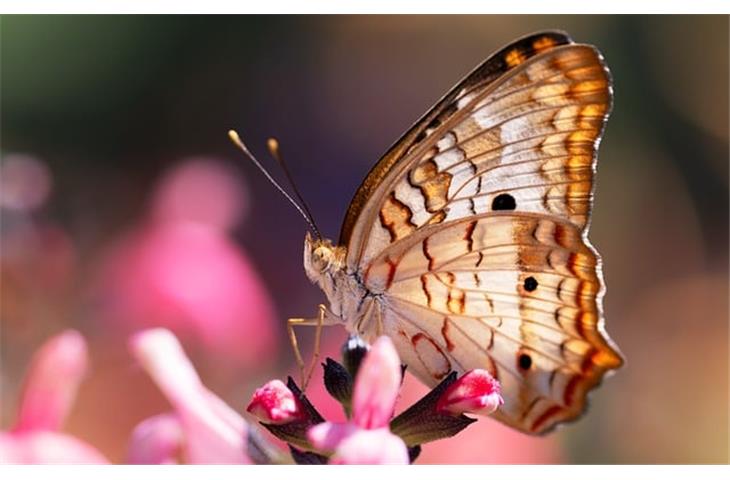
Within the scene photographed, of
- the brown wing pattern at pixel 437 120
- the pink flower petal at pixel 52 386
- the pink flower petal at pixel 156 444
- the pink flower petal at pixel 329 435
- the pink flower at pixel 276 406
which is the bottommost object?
the pink flower at pixel 276 406

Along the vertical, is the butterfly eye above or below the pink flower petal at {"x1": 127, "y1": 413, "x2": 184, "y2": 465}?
above

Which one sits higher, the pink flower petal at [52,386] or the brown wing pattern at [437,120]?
the brown wing pattern at [437,120]

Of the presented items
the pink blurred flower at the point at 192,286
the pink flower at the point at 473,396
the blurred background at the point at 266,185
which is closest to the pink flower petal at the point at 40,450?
the pink flower at the point at 473,396

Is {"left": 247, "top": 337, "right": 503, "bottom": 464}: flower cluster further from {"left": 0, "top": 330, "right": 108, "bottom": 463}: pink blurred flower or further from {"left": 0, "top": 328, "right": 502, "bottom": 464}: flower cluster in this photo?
{"left": 0, "top": 330, "right": 108, "bottom": 463}: pink blurred flower

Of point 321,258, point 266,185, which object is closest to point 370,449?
point 321,258

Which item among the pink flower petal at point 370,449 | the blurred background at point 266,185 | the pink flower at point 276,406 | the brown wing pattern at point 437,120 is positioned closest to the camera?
the pink flower petal at point 370,449

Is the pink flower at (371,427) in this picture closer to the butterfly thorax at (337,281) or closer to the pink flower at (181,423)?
the pink flower at (181,423)

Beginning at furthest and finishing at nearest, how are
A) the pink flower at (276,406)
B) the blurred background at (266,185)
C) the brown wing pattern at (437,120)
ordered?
the blurred background at (266,185) < the brown wing pattern at (437,120) < the pink flower at (276,406)

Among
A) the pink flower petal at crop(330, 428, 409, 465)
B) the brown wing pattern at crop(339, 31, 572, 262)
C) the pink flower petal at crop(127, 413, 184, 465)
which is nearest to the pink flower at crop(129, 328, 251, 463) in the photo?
the pink flower petal at crop(127, 413, 184, 465)
